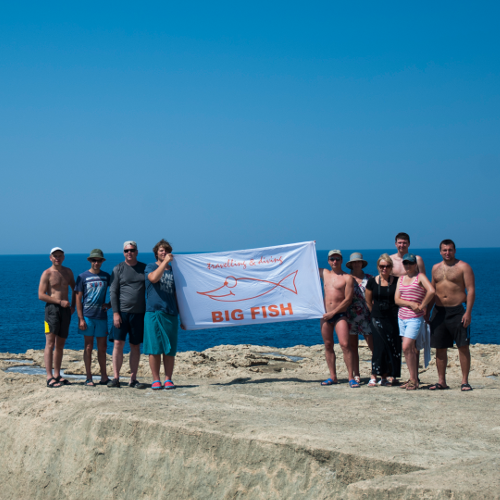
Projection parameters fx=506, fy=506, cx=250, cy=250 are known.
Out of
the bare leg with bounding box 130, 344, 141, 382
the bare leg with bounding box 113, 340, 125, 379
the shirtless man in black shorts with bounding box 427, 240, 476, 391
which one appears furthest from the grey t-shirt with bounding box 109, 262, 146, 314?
the shirtless man in black shorts with bounding box 427, 240, 476, 391

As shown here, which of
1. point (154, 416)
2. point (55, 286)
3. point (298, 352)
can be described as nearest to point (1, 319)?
point (298, 352)

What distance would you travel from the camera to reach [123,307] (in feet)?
24.6

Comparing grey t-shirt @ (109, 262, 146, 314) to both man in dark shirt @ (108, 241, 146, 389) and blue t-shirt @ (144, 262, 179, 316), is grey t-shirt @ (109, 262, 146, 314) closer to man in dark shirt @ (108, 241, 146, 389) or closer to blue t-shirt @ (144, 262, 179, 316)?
man in dark shirt @ (108, 241, 146, 389)

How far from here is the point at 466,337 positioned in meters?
7.16

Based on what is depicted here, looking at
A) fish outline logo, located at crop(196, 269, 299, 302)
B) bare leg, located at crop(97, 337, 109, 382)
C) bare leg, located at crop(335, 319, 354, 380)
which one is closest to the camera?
bare leg, located at crop(335, 319, 354, 380)

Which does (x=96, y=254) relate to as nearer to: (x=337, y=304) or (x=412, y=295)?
(x=337, y=304)

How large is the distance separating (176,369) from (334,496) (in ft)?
21.5

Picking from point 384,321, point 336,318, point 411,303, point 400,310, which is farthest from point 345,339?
point 411,303

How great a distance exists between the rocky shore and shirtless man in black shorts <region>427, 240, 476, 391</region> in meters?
0.75

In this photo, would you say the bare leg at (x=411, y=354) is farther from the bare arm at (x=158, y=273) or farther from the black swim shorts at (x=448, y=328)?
the bare arm at (x=158, y=273)

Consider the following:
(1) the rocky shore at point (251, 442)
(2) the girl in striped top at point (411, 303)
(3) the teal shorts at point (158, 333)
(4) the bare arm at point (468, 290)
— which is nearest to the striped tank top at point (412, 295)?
(2) the girl in striped top at point (411, 303)

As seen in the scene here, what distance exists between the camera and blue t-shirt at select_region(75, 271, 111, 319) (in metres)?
7.61

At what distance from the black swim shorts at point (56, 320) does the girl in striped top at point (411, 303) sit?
4.97 meters

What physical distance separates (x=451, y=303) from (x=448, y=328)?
376 millimetres
